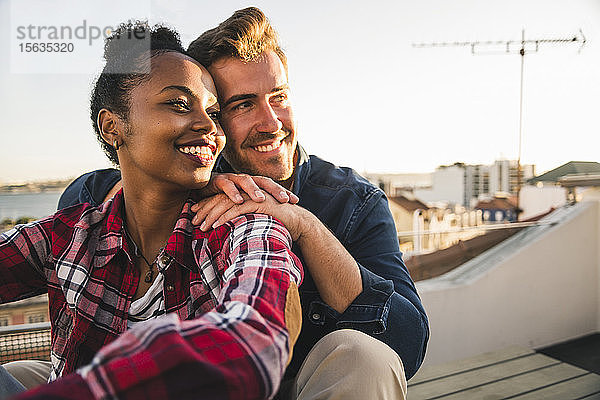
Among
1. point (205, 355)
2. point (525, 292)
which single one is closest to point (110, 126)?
point (205, 355)

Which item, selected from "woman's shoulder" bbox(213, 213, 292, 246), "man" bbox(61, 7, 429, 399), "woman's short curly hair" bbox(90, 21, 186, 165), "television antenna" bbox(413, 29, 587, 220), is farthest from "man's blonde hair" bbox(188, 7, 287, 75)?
"television antenna" bbox(413, 29, 587, 220)

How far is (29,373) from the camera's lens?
1376 millimetres

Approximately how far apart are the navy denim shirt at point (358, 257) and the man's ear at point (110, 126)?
449 millimetres

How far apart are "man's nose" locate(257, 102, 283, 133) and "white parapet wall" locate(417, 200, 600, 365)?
1.94m

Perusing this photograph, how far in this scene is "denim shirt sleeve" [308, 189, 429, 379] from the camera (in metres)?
1.25

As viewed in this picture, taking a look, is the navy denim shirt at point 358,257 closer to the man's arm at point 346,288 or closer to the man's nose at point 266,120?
the man's arm at point 346,288

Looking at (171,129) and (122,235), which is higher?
(171,129)

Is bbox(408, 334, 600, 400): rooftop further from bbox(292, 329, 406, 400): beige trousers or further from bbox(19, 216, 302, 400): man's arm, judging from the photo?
bbox(19, 216, 302, 400): man's arm

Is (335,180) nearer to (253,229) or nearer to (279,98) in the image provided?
(279,98)

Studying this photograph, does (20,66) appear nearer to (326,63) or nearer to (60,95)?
(60,95)

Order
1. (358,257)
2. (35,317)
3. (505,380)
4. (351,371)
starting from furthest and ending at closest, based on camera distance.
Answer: (505,380) → (35,317) → (358,257) → (351,371)

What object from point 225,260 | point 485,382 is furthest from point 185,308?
point 485,382

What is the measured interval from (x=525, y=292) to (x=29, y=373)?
11.1 feet

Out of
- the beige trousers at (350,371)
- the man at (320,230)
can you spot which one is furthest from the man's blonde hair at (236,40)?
the beige trousers at (350,371)
